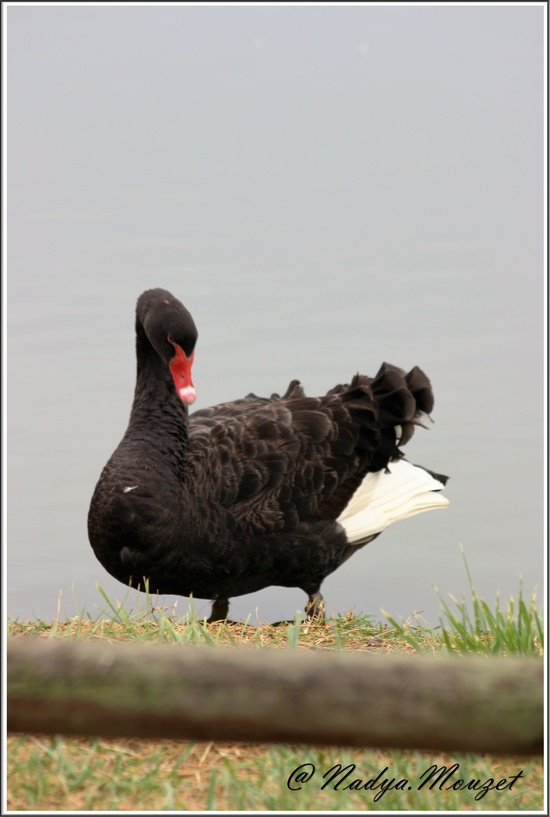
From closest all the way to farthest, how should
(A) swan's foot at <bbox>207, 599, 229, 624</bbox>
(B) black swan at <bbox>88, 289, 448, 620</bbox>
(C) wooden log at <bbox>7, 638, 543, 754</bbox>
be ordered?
(C) wooden log at <bbox>7, 638, 543, 754</bbox>, (B) black swan at <bbox>88, 289, 448, 620</bbox>, (A) swan's foot at <bbox>207, 599, 229, 624</bbox>

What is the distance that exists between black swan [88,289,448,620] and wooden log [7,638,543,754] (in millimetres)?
2465

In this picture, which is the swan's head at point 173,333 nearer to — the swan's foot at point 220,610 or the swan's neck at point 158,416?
the swan's neck at point 158,416

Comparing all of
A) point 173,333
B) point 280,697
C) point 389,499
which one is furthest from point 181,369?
point 280,697

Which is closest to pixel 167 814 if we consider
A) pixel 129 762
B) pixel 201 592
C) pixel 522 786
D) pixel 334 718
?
pixel 129 762

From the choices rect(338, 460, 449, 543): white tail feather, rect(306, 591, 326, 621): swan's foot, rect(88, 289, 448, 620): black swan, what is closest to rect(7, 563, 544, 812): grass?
rect(88, 289, 448, 620): black swan

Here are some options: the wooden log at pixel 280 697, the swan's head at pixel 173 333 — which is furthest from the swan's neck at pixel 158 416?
the wooden log at pixel 280 697

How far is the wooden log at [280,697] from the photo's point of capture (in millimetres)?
1617

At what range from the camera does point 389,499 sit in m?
5.01

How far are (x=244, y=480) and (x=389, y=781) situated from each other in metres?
2.34

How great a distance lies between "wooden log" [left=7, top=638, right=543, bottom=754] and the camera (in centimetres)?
162

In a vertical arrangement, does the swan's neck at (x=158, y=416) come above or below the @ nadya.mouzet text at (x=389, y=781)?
above

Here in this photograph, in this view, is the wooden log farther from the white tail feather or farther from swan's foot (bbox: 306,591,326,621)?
the white tail feather

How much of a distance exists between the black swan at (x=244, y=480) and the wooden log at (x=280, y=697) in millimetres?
2465

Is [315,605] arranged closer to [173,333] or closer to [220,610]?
Result: [220,610]
